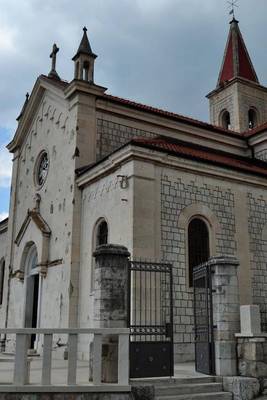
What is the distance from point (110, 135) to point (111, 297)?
1112 cm

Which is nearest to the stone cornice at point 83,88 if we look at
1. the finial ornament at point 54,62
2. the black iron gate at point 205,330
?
the finial ornament at point 54,62

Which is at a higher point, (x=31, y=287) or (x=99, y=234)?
(x=99, y=234)

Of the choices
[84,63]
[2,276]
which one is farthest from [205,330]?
[2,276]

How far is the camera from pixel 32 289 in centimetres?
2267

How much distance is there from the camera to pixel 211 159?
18328mm

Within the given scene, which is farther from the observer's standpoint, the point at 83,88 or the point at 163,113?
the point at 163,113

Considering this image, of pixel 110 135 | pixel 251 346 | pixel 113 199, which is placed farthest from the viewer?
pixel 110 135

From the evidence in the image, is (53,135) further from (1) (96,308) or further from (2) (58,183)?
(1) (96,308)

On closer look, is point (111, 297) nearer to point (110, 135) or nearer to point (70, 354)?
point (70, 354)

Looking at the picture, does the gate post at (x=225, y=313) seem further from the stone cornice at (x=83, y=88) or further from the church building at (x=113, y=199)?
the stone cornice at (x=83, y=88)

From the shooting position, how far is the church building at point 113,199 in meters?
16.4

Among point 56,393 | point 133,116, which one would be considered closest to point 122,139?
point 133,116

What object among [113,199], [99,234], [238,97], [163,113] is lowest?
[99,234]

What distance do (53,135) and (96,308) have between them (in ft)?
43.7
